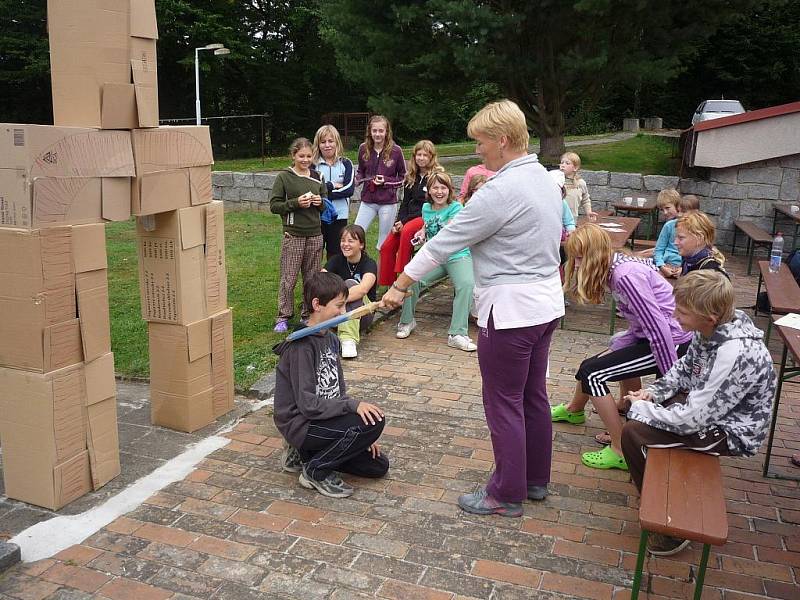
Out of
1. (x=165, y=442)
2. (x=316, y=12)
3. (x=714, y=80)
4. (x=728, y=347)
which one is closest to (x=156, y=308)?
(x=165, y=442)

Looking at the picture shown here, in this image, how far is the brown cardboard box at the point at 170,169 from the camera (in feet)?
11.9

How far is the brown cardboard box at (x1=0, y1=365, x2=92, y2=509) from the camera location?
132 inches

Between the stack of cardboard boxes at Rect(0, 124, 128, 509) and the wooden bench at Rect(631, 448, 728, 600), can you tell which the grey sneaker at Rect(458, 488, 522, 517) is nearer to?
the wooden bench at Rect(631, 448, 728, 600)

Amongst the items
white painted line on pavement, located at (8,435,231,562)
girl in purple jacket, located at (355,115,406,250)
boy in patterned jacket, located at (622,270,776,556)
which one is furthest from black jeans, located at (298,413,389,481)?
girl in purple jacket, located at (355,115,406,250)

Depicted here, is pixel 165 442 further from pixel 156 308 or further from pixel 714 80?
pixel 714 80

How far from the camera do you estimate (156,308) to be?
414cm

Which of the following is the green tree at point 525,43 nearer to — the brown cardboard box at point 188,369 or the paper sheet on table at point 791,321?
the paper sheet on table at point 791,321

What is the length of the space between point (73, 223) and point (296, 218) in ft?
9.79

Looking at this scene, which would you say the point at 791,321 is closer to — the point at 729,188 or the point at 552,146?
the point at 729,188

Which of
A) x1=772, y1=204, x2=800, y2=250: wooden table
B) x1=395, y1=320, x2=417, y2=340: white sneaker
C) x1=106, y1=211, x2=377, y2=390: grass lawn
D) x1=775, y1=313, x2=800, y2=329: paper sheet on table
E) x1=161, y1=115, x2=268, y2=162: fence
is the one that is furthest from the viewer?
x1=161, y1=115, x2=268, y2=162: fence

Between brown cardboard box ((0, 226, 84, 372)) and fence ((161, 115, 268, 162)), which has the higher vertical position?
fence ((161, 115, 268, 162))

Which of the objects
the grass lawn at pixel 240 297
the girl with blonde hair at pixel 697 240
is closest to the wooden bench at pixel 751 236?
the girl with blonde hair at pixel 697 240

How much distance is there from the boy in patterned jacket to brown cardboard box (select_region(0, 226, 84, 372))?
8.86 feet

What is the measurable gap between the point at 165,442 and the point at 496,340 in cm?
214
